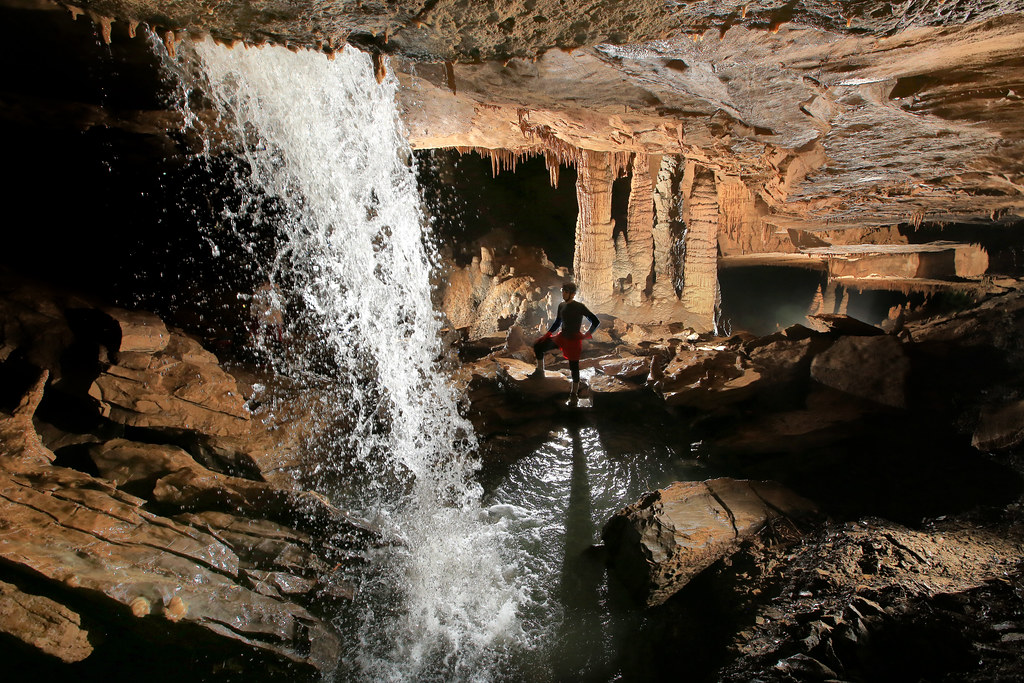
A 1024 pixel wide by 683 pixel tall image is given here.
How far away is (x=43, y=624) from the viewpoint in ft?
8.38

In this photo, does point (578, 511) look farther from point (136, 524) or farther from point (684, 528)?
point (136, 524)

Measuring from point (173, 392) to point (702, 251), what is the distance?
929 cm

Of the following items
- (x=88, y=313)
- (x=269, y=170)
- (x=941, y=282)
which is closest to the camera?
(x=88, y=313)

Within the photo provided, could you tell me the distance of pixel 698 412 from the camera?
584 cm

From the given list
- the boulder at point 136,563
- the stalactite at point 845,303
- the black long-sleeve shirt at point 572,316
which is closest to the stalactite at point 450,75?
the black long-sleeve shirt at point 572,316

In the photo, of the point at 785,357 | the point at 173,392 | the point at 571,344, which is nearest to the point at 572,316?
the point at 571,344

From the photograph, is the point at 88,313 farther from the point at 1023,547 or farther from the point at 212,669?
the point at 1023,547

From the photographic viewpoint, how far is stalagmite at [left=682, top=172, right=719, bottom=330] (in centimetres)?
936

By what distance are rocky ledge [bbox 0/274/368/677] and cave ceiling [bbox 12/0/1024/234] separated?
2982 millimetres

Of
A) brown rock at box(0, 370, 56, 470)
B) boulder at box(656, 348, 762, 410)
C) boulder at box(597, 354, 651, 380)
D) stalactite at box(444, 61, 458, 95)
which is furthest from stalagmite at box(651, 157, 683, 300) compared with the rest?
brown rock at box(0, 370, 56, 470)

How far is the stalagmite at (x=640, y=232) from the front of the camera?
9969 mm

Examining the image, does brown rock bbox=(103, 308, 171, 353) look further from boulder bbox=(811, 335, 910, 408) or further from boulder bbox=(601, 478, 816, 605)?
boulder bbox=(811, 335, 910, 408)

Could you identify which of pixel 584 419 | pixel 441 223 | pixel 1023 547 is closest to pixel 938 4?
pixel 1023 547

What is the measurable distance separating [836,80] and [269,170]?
24.5 feet
